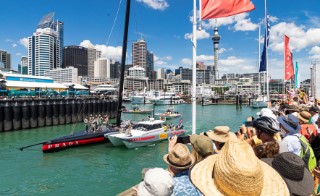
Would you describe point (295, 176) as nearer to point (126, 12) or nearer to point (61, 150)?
point (61, 150)

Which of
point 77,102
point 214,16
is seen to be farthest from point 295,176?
point 77,102

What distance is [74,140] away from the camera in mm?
24031

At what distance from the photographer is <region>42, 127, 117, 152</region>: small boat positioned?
878 inches

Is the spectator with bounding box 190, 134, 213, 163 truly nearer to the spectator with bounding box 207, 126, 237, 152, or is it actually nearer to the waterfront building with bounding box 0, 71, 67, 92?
the spectator with bounding box 207, 126, 237, 152

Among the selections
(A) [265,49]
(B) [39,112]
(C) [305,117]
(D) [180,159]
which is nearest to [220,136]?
(D) [180,159]

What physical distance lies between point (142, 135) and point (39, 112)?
75.5ft

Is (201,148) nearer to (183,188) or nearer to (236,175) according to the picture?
(183,188)

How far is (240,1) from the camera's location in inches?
341

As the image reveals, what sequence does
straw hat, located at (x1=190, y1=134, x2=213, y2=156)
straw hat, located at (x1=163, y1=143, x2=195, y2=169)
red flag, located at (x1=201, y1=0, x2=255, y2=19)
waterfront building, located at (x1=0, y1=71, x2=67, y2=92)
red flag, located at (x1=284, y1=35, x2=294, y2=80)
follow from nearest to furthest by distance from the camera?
straw hat, located at (x1=163, y1=143, x2=195, y2=169) < straw hat, located at (x1=190, y1=134, x2=213, y2=156) < red flag, located at (x1=201, y1=0, x2=255, y2=19) < red flag, located at (x1=284, y1=35, x2=294, y2=80) < waterfront building, located at (x1=0, y1=71, x2=67, y2=92)

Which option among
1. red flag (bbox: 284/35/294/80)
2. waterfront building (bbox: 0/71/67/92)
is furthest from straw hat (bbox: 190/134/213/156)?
waterfront building (bbox: 0/71/67/92)

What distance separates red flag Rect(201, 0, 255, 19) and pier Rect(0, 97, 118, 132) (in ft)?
86.9

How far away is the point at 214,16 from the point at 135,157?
15.6 m

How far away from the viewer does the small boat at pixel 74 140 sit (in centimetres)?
2230

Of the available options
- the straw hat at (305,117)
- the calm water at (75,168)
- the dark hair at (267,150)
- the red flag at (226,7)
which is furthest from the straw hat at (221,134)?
the calm water at (75,168)
